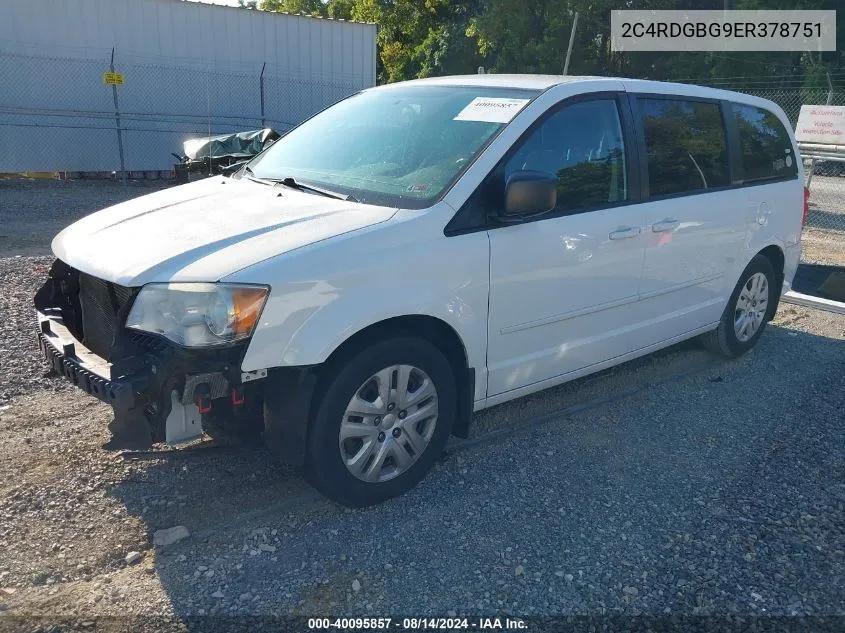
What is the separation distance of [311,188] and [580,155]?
1.46 meters

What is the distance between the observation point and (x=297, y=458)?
307 cm

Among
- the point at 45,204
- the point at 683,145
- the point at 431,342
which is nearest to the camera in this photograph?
the point at 431,342

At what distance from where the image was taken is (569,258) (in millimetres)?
3842

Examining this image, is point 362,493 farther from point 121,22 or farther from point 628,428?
point 121,22

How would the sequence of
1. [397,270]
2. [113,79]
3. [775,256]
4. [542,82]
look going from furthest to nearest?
1. [113,79]
2. [775,256]
3. [542,82]
4. [397,270]

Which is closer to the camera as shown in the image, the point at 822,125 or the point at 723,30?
the point at 822,125

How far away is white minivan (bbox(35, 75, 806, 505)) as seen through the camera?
2871 mm

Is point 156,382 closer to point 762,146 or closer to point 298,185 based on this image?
point 298,185

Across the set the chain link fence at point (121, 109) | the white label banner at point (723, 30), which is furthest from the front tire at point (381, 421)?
the white label banner at point (723, 30)

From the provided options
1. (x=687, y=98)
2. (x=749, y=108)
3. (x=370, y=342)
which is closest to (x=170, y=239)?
(x=370, y=342)

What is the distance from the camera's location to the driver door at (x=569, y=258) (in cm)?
362

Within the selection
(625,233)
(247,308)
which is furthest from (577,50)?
(247,308)

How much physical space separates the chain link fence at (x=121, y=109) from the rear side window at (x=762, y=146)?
12864 millimetres

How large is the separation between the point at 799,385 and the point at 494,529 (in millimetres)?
3056
